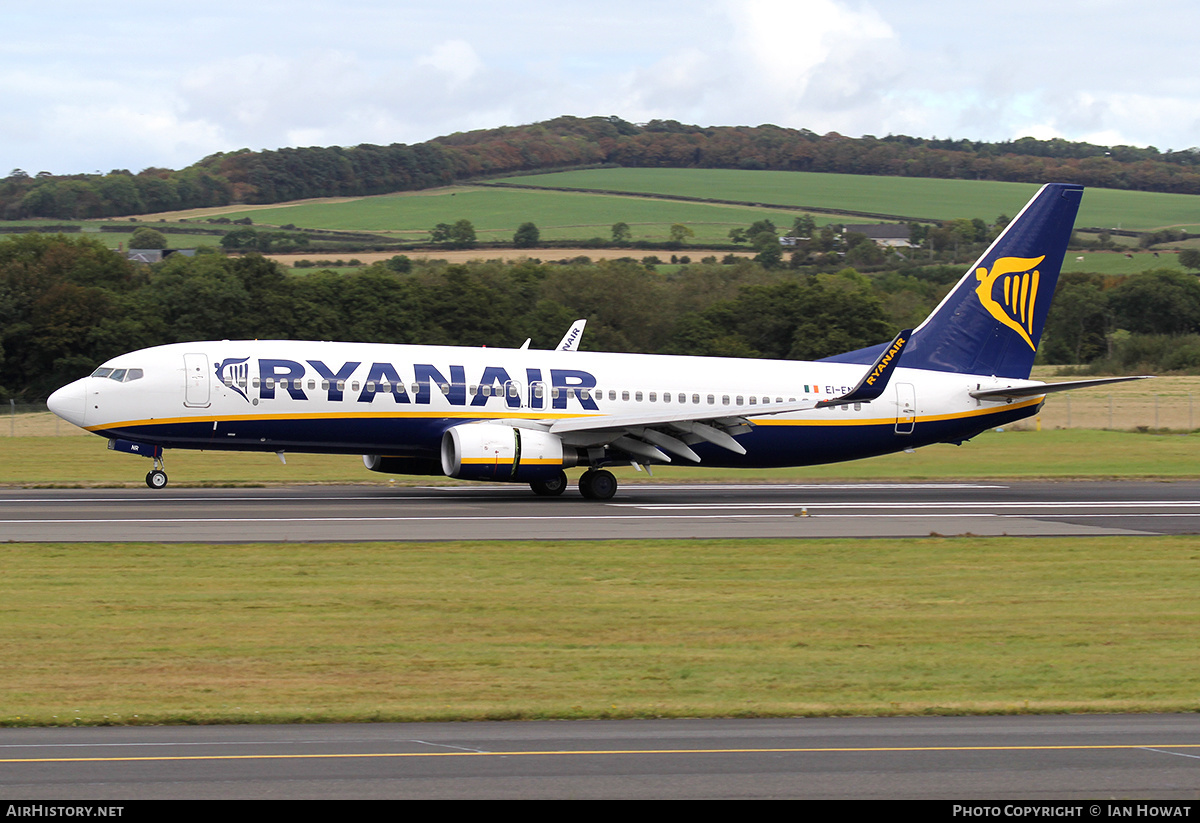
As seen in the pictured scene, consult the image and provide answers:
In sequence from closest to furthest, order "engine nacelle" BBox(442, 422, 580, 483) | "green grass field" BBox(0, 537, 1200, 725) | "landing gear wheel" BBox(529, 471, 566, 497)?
"green grass field" BBox(0, 537, 1200, 725) → "engine nacelle" BBox(442, 422, 580, 483) → "landing gear wheel" BBox(529, 471, 566, 497)

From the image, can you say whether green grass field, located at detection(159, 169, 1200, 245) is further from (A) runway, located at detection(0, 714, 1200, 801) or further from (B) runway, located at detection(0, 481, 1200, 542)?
(A) runway, located at detection(0, 714, 1200, 801)

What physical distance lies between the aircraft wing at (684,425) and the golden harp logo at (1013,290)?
6289 millimetres

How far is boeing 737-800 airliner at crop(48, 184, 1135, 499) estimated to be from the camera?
A: 30969 mm

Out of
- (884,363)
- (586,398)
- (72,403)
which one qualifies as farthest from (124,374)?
(884,363)

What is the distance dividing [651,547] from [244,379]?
40.3ft

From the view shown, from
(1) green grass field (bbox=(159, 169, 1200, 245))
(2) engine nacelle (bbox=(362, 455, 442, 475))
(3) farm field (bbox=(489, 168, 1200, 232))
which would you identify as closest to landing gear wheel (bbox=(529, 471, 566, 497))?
(2) engine nacelle (bbox=(362, 455, 442, 475))

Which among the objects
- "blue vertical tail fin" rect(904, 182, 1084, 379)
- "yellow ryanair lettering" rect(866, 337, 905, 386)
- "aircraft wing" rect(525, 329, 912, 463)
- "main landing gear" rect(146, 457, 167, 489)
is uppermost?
"blue vertical tail fin" rect(904, 182, 1084, 379)

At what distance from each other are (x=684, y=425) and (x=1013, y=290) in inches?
464

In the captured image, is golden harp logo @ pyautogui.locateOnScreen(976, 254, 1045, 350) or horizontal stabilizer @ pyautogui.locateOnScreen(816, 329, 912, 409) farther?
golden harp logo @ pyautogui.locateOnScreen(976, 254, 1045, 350)

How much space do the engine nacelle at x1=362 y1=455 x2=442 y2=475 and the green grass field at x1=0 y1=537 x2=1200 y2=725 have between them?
9.27m

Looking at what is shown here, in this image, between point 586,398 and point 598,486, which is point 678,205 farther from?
point 598,486

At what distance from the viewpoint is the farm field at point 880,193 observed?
558ft

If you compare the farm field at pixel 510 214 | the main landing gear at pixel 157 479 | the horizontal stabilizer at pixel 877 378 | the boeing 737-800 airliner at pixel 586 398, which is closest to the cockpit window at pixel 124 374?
the boeing 737-800 airliner at pixel 586 398
